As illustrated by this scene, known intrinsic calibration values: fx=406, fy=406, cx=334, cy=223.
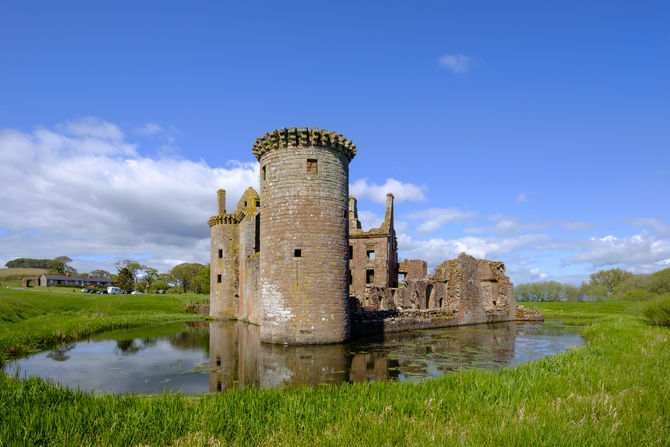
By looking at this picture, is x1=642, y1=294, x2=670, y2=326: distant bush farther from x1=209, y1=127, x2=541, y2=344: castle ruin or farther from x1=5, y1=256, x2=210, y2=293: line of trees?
x1=5, y1=256, x2=210, y2=293: line of trees

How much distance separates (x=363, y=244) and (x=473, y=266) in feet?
35.6

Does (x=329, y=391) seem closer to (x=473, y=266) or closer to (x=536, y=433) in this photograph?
(x=536, y=433)

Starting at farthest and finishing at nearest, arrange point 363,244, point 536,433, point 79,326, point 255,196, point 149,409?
point 363,244 < point 255,196 < point 79,326 < point 149,409 < point 536,433

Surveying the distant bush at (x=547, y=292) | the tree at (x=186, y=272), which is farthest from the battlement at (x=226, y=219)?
the distant bush at (x=547, y=292)

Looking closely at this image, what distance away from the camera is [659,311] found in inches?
787

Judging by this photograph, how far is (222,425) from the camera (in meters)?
6.05

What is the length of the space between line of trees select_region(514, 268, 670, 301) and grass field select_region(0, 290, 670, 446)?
5610cm

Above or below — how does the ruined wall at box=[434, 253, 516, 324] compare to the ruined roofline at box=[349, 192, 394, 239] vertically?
below

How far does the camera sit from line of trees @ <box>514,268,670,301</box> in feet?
180

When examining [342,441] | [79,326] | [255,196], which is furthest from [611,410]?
[255,196]

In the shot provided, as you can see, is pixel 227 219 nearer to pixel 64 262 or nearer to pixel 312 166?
pixel 312 166

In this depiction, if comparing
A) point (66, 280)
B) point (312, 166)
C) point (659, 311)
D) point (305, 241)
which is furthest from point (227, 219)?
point (66, 280)

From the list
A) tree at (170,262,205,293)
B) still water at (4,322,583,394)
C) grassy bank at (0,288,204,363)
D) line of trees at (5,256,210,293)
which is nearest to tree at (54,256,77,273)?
line of trees at (5,256,210,293)

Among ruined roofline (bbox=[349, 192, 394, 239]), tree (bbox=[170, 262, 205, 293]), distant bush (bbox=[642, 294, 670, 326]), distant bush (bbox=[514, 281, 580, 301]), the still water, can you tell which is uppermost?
ruined roofline (bbox=[349, 192, 394, 239])
